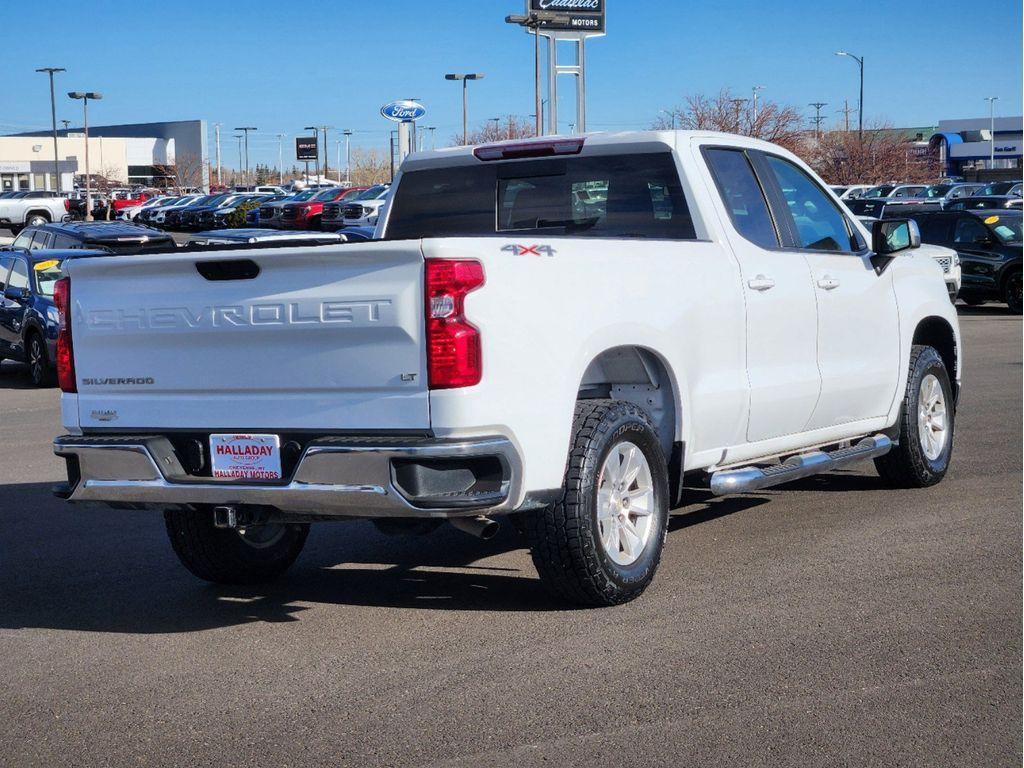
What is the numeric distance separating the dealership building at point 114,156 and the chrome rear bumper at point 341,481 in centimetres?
11879

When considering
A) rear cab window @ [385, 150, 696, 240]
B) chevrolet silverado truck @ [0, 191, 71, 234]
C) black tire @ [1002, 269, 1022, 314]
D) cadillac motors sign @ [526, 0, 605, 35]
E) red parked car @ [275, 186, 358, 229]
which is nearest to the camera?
rear cab window @ [385, 150, 696, 240]

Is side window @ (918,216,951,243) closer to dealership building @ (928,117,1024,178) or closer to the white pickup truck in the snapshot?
the white pickup truck

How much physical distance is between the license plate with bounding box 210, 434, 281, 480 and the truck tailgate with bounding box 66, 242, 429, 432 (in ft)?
0.16

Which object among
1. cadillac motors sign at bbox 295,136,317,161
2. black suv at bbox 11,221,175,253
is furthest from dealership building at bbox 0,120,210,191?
black suv at bbox 11,221,175,253

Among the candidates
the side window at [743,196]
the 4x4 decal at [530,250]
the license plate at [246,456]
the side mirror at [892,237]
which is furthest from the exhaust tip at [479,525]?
the side mirror at [892,237]

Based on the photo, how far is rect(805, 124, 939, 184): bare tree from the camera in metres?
75.1

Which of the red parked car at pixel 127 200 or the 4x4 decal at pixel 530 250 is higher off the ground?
the red parked car at pixel 127 200

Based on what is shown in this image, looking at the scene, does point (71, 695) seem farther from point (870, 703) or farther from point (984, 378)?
point (984, 378)

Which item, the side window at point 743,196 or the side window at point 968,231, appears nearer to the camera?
the side window at point 743,196

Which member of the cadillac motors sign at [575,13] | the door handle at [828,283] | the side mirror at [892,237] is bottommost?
the door handle at [828,283]

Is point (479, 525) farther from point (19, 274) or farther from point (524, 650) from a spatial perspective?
point (19, 274)

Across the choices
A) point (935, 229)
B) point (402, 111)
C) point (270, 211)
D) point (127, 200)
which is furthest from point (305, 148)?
point (935, 229)

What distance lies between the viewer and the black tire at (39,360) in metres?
17.3

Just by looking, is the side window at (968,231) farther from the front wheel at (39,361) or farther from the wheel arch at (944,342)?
the wheel arch at (944,342)
